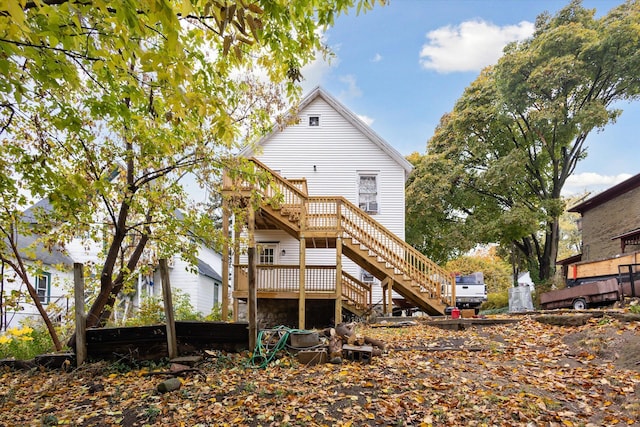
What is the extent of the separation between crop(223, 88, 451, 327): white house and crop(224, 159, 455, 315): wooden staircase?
0.11ft

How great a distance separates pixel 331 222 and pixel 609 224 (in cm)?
1626

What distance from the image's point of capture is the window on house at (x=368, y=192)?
16812mm

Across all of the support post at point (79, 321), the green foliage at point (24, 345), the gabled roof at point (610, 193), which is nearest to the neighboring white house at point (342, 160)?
the green foliage at point (24, 345)

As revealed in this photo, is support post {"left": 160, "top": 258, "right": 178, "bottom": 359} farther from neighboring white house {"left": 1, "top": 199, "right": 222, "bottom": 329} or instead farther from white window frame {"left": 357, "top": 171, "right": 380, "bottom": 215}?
white window frame {"left": 357, "top": 171, "right": 380, "bottom": 215}

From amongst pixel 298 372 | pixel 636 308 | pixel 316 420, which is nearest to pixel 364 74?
pixel 636 308

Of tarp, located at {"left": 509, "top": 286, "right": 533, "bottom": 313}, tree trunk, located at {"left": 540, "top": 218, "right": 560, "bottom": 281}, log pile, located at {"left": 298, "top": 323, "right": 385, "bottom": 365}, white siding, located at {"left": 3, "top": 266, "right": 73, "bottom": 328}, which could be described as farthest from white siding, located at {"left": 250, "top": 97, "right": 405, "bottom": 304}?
log pile, located at {"left": 298, "top": 323, "right": 385, "bottom": 365}

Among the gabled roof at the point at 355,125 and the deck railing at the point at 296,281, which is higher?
the gabled roof at the point at 355,125

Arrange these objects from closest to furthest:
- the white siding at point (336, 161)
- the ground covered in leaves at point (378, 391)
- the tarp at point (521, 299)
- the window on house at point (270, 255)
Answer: the ground covered in leaves at point (378, 391) < the tarp at point (521, 299) < the window on house at point (270, 255) < the white siding at point (336, 161)

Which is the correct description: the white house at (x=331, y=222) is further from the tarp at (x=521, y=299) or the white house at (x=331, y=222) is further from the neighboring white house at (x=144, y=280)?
the tarp at (x=521, y=299)

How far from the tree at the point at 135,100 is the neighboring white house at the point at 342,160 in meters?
7.77

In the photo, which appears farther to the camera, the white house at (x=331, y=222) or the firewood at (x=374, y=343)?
the white house at (x=331, y=222)

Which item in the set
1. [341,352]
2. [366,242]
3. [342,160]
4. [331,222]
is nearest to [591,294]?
[366,242]

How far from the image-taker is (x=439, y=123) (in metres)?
25.4

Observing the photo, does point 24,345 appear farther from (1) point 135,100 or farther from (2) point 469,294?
(2) point 469,294
